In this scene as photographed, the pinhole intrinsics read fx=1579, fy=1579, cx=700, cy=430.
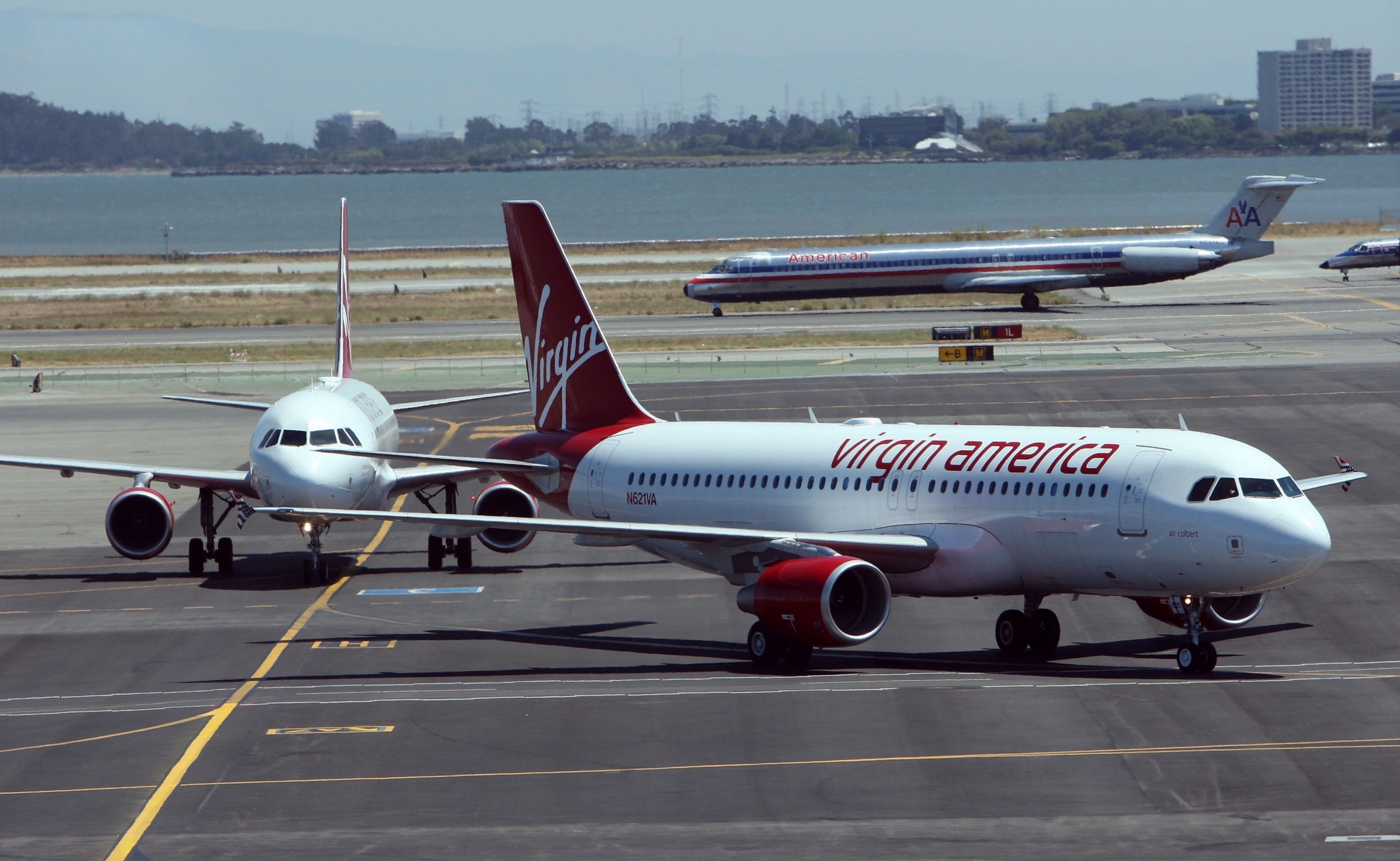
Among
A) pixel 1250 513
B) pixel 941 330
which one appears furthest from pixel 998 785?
pixel 941 330

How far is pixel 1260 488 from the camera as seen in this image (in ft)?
92.9

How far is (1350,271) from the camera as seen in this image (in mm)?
131500

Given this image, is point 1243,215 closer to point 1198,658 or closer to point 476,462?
point 476,462

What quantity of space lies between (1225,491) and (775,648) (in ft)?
28.9

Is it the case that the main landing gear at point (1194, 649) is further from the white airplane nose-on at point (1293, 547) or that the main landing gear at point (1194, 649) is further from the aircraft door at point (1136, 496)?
the white airplane nose-on at point (1293, 547)

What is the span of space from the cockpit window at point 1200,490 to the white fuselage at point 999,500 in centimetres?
9

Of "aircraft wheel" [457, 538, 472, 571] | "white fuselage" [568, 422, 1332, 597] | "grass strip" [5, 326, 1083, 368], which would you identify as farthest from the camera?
"grass strip" [5, 326, 1083, 368]

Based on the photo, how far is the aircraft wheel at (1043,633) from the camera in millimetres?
31688

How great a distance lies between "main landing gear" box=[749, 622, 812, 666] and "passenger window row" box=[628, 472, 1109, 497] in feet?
13.4

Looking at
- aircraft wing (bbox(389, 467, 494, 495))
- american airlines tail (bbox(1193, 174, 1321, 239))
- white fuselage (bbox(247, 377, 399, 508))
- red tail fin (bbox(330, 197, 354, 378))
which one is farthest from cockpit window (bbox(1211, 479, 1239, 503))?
american airlines tail (bbox(1193, 174, 1321, 239))

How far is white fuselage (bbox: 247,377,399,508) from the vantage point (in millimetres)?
39656

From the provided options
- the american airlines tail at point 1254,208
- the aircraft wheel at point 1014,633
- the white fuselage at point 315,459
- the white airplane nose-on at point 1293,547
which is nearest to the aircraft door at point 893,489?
the aircraft wheel at point 1014,633

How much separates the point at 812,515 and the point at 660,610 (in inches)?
211

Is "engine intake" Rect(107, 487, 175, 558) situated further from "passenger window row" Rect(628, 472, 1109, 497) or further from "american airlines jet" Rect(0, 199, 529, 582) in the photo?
"passenger window row" Rect(628, 472, 1109, 497)
